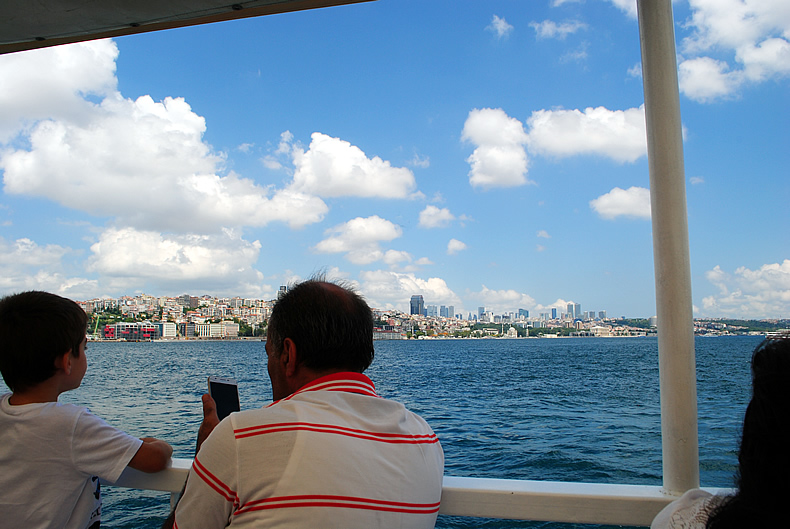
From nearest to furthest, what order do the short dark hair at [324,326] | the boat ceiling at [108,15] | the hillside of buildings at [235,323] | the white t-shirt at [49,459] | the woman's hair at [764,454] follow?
the woman's hair at [764,454], the short dark hair at [324,326], the white t-shirt at [49,459], the boat ceiling at [108,15], the hillside of buildings at [235,323]

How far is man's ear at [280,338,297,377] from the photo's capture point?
0.86 m

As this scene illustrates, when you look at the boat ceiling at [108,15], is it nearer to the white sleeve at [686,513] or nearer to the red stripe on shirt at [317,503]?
the red stripe on shirt at [317,503]

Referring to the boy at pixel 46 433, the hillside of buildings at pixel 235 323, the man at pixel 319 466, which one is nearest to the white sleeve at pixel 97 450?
the boy at pixel 46 433

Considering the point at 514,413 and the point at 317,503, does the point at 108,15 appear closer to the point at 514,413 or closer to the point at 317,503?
the point at 317,503

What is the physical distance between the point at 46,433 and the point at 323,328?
0.66 metres

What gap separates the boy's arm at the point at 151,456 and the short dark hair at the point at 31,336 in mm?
263

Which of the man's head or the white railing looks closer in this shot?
the man's head

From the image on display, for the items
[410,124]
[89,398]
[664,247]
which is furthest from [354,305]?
[410,124]

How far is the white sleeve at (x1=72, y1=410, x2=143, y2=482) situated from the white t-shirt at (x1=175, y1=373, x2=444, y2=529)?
1.35 ft

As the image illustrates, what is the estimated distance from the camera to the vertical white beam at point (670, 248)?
4.09 ft

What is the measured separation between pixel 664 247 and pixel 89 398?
2800cm

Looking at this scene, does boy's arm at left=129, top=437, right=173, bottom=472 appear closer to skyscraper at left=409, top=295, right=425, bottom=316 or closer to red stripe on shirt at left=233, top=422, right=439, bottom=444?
red stripe on shirt at left=233, top=422, right=439, bottom=444

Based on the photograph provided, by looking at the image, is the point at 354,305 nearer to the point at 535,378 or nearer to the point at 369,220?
the point at 535,378

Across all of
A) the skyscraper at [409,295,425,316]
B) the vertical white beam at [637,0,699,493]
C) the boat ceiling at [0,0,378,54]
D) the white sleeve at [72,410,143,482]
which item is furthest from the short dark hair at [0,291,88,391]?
the skyscraper at [409,295,425,316]
